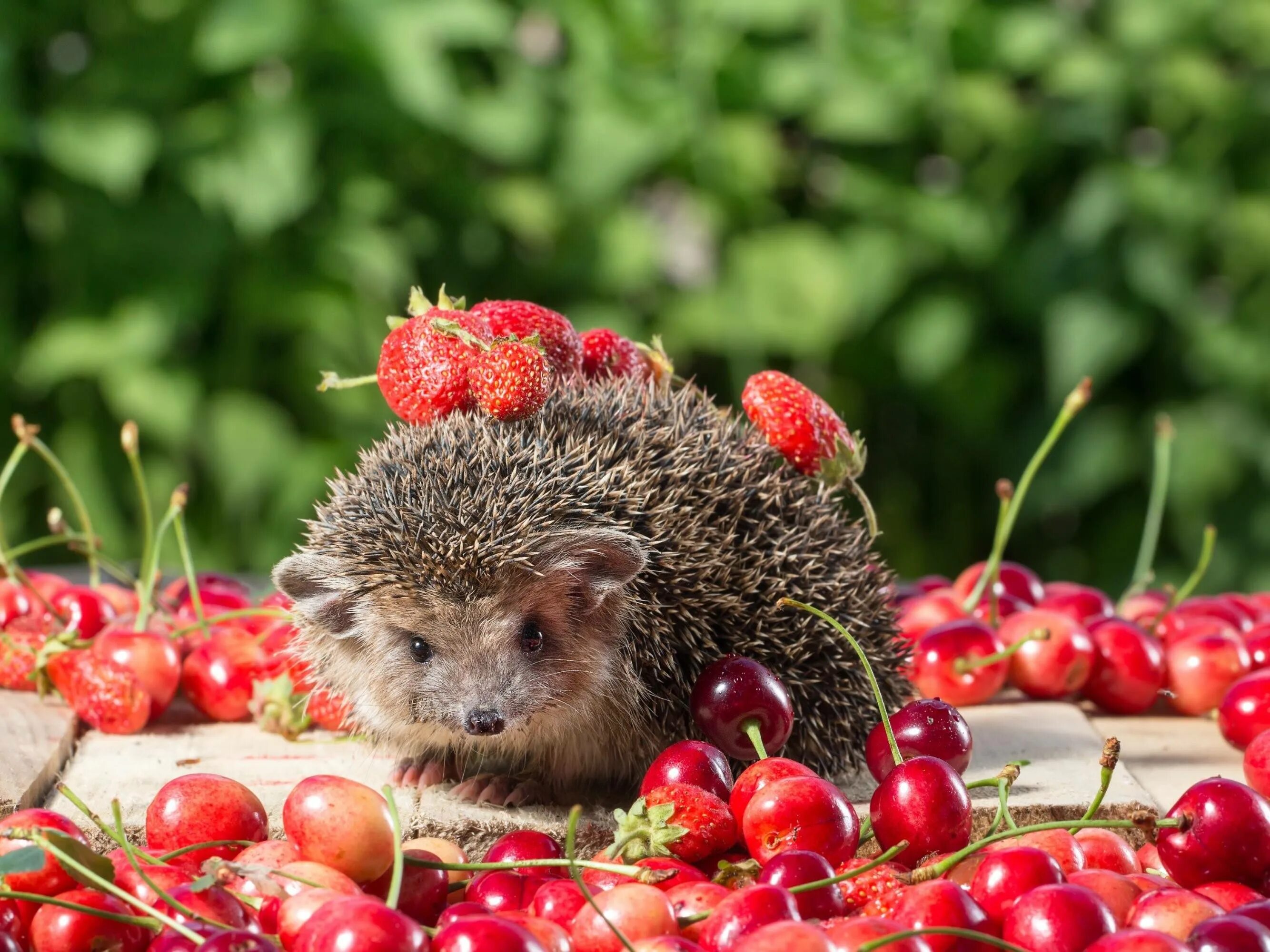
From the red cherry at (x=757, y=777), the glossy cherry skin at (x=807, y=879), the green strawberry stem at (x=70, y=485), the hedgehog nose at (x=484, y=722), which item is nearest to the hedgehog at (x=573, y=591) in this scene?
the hedgehog nose at (x=484, y=722)

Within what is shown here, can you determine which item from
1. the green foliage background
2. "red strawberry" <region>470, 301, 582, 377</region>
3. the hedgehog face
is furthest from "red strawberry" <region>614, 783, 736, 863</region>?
the green foliage background

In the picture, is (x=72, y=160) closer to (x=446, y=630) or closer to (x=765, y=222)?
(x=765, y=222)

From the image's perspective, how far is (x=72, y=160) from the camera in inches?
179

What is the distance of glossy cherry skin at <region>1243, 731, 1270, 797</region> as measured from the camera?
214cm

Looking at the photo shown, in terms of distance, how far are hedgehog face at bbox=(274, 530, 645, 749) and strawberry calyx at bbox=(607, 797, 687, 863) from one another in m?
0.26

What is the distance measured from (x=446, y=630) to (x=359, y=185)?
2.97m

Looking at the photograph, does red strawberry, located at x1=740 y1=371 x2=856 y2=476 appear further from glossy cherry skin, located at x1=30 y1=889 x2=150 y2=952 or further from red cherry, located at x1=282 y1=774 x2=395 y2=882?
glossy cherry skin, located at x1=30 y1=889 x2=150 y2=952

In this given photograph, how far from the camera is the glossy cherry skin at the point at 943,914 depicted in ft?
5.38

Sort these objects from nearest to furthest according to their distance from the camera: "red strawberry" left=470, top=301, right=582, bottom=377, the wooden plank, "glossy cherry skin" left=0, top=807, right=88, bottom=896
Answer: "glossy cherry skin" left=0, top=807, right=88, bottom=896, the wooden plank, "red strawberry" left=470, top=301, right=582, bottom=377

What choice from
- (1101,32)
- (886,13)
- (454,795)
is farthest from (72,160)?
(1101,32)

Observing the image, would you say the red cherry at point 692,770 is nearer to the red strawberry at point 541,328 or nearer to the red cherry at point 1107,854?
the red cherry at point 1107,854

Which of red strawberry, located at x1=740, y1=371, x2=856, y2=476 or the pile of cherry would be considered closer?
the pile of cherry

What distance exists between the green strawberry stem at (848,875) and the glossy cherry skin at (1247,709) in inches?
35.2

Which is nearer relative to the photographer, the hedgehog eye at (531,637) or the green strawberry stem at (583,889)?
the green strawberry stem at (583,889)
